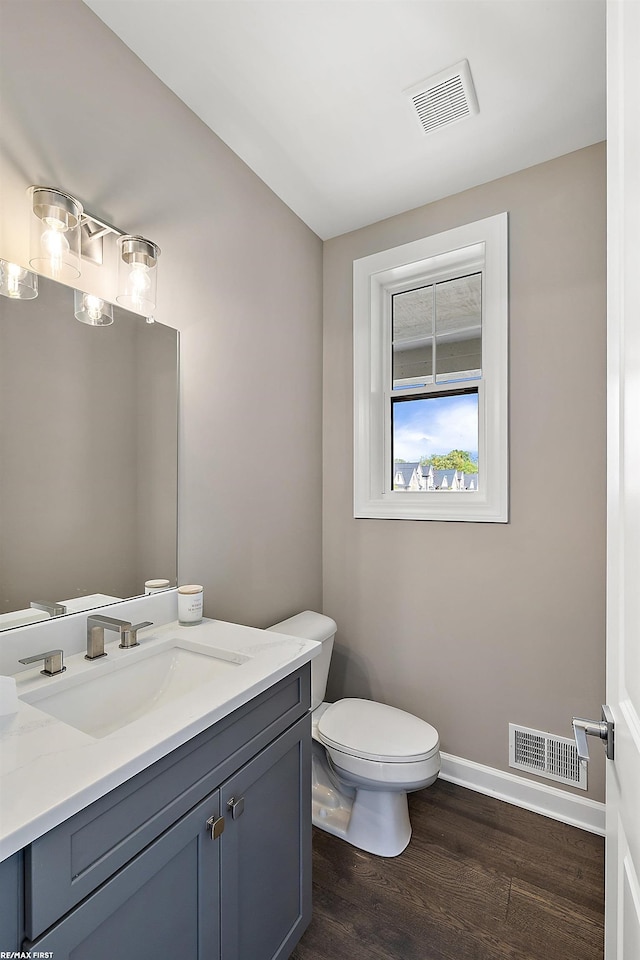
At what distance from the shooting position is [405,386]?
2336mm

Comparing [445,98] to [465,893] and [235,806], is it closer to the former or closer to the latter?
[235,806]

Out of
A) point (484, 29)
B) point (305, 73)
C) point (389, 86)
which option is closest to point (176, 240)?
point (305, 73)

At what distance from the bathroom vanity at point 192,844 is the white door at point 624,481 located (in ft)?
2.29

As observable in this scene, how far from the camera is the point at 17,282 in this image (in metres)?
1.10

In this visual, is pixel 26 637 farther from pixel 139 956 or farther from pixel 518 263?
pixel 518 263

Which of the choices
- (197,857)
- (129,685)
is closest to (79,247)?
(129,685)

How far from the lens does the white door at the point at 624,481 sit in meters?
0.62

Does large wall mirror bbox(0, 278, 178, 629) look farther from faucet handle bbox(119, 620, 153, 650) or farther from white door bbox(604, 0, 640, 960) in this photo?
white door bbox(604, 0, 640, 960)

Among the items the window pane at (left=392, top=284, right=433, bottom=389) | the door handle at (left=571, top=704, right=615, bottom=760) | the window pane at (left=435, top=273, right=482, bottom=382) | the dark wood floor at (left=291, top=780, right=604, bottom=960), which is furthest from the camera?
the window pane at (left=392, top=284, right=433, bottom=389)

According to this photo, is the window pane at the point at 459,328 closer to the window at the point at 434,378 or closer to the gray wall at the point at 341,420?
the window at the point at 434,378

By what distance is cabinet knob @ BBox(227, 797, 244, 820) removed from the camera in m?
0.96

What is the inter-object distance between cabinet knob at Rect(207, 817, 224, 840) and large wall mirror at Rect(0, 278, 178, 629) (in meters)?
0.64

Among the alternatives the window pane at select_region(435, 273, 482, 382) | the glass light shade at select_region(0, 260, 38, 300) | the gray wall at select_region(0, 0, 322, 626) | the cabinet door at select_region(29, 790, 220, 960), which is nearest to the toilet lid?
the gray wall at select_region(0, 0, 322, 626)

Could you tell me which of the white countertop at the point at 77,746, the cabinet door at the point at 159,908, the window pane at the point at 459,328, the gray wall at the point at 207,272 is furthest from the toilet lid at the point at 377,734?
the window pane at the point at 459,328
